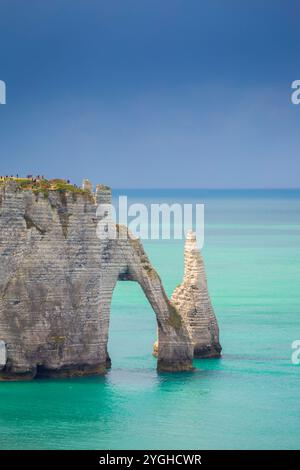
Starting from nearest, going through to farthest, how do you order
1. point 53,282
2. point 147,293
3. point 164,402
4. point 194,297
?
point 164,402
point 53,282
point 147,293
point 194,297

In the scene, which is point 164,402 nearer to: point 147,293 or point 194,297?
point 147,293

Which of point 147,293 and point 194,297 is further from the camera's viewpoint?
point 194,297

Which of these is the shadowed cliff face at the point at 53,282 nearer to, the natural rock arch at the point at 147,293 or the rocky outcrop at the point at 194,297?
the natural rock arch at the point at 147,293

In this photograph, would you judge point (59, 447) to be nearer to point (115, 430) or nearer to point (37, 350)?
point (115, 430)

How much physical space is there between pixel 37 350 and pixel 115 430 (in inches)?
319

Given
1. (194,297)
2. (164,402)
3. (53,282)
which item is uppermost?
(53,282)

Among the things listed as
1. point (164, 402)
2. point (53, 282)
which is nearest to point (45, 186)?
point (53, 282)

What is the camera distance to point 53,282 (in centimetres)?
9369

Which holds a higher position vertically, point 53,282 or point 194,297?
point 53,282

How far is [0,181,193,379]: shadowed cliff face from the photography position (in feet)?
306

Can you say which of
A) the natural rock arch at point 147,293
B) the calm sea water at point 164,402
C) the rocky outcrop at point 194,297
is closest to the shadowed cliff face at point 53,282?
the natural rock arch at point 147,293

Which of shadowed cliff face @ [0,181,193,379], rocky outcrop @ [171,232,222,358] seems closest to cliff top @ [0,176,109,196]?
shadowed cliff face @ [0,181,193,379]

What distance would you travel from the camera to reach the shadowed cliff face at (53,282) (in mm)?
93125
